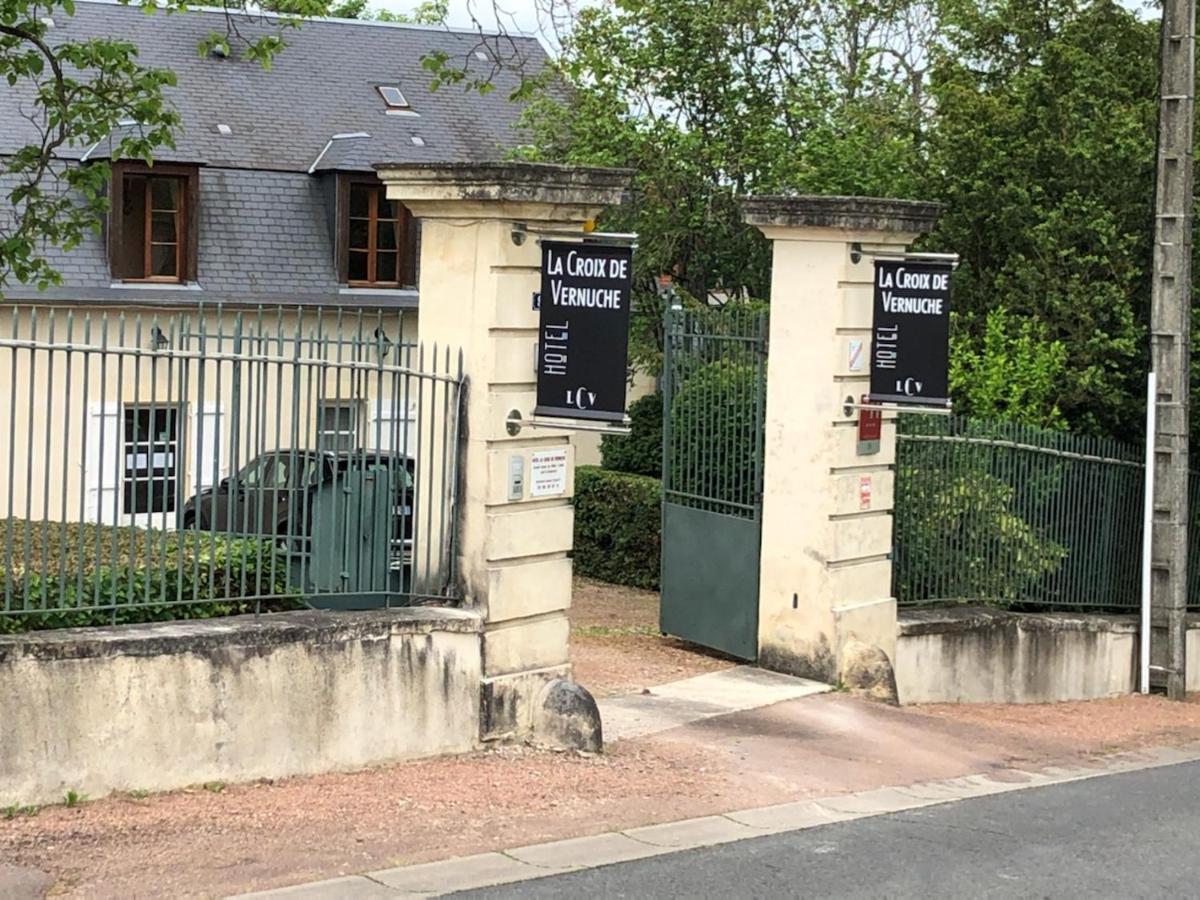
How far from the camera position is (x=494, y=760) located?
984cm

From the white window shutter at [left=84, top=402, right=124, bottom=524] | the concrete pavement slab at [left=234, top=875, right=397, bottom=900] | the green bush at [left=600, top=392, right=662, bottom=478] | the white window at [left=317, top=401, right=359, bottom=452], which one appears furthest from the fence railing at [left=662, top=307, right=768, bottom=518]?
the green bush at [left=600, top=392, right=662, bottom=478]

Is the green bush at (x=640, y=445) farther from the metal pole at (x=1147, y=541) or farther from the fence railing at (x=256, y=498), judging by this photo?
the fence railing at (x=256, y=498)

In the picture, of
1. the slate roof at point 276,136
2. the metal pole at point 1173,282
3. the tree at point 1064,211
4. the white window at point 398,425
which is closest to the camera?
the white window at point 398,425

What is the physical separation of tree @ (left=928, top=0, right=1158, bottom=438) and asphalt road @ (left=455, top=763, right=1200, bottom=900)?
7.77 metres

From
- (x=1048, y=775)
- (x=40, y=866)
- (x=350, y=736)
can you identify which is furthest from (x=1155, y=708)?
(x=40, y=866)

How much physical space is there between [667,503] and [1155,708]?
15.5 ft

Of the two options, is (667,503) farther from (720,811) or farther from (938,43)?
(938,43)

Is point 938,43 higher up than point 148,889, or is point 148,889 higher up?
point 938,43

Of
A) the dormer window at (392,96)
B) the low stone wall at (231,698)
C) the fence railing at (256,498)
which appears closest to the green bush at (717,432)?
the fence railing at (256,498)

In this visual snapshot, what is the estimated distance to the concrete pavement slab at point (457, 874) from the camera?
748 centimetres

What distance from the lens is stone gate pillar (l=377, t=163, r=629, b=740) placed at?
9984 mm

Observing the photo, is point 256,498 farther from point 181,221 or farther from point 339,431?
point 181,221

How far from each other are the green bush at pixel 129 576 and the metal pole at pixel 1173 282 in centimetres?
874

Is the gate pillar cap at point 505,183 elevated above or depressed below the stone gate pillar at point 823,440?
above
